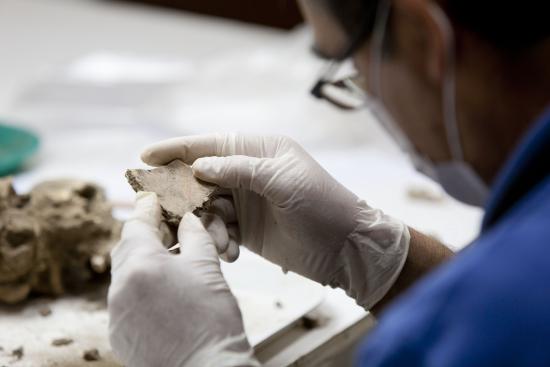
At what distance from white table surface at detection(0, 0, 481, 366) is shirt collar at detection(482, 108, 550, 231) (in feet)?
2.69

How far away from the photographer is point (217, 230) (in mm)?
1493

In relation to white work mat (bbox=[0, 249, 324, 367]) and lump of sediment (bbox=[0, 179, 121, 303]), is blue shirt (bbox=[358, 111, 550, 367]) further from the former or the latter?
lump of sediment (bbox=[0, 179, 121, 303])

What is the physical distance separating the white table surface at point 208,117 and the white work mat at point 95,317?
109 mm

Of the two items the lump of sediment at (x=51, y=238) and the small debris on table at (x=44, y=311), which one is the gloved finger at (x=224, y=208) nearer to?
the lump of sediment at (x=51, y=238)

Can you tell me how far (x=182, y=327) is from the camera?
124 centimetres

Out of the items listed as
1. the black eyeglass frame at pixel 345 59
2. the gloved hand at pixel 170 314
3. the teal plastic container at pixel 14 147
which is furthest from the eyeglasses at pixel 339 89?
the teal plastic container at pixel 14 147

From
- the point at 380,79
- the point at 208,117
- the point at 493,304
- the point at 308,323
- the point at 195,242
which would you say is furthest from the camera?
the point at 208,117

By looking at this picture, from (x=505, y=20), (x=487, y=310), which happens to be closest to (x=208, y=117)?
(x=505, y=20)

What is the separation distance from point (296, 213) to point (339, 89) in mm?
254

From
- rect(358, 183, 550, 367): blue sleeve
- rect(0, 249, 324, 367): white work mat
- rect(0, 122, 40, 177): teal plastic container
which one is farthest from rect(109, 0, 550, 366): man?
rect(0, 122, 40, 177): teal plastic container

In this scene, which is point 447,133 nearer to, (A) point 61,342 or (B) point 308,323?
(B) point 308,323

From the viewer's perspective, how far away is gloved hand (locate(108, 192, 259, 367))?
123 centimetres

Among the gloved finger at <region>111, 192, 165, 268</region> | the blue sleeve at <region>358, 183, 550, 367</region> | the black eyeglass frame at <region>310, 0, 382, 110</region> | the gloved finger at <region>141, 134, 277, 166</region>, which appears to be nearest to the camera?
the blue sleeve at <region>358, 183, 550, 367</region>

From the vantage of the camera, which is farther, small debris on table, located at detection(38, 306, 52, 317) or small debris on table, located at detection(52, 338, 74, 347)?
small debris on table, located at detection(38, 306, 52, 317)
